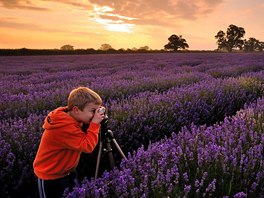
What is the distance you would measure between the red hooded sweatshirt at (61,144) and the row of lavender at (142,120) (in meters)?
0.49

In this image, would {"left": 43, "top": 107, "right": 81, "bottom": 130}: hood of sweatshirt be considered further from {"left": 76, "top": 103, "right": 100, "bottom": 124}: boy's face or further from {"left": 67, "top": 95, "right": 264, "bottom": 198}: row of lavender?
{"left": 67, "top": 95, "right": 264, "bottom": 198}: row of lavender

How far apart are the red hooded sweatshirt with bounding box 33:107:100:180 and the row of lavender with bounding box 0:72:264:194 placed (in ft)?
1.60

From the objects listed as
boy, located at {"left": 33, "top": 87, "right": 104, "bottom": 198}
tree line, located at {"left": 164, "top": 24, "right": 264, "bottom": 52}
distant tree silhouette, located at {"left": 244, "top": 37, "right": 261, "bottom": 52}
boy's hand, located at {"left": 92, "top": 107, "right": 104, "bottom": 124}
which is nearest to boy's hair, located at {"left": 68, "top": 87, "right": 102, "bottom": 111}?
boy, located at {"left": 33, "top": 87, "right": 104, "bottom": 198}

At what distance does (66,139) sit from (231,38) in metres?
89.7

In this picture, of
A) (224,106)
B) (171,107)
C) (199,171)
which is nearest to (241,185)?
(199,171)

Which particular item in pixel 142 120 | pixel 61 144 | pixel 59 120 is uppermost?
pixel 59 120

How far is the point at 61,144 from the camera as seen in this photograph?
2.52 metres

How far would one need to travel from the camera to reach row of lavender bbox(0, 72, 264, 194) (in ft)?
10.1

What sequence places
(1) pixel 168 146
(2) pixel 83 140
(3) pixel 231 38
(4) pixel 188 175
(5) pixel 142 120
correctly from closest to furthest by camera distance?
(4) pixel 188 175, (2) pixel 83 140, (1) pixel 168 146, (5) pixel 142 120, (3) pixel 231 38

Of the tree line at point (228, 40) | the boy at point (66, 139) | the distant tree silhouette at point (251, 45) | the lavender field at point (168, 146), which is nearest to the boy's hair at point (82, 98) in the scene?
the boy at point (66, 139)

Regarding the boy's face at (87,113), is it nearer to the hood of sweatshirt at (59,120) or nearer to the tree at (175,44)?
the hood of sweatshirt at (59,120)

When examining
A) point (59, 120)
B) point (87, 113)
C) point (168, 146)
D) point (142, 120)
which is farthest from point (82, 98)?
point (142, 120)

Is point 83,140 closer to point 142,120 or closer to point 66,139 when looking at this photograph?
point 66,139

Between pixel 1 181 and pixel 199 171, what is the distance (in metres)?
1.88
